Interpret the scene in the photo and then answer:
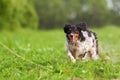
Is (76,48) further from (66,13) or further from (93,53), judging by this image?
(66,13)

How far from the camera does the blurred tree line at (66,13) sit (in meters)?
43.2

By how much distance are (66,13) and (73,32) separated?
36938 millimetres

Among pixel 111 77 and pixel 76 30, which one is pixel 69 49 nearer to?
pixel 76 30

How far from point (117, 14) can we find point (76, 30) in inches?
1563

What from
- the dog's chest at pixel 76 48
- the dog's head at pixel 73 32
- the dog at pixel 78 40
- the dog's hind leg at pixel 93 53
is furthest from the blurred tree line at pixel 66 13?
the dog's head at pixel 73 32

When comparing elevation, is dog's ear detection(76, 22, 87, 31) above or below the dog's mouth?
above

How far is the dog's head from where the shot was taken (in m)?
10.4

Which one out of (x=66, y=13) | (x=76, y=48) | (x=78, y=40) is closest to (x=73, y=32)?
(x=78, y=40)

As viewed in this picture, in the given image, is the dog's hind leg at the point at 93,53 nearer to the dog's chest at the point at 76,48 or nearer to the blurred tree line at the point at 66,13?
the dog's chest at the point at 76,48

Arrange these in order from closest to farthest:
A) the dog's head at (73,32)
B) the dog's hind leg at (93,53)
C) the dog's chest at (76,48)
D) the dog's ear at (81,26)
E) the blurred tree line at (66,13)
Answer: the dog's head at (73,32)
the dog's ear at (81,26)
the dog's chest at (76,48)
the dog's hind leg at (93,53)
the blurred tree line at (66,13)

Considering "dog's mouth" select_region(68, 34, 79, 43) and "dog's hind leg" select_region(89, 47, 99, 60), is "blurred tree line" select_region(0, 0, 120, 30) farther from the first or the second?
"dog's mouth" select_region(68, 34, 79, 43)

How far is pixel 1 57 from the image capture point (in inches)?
464

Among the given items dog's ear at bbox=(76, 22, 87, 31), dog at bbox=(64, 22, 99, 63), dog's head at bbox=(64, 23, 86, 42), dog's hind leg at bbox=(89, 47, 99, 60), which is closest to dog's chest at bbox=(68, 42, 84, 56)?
dog at bbox=(64, 22, 99, 63)

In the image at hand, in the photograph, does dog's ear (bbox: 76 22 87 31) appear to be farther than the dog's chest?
No
